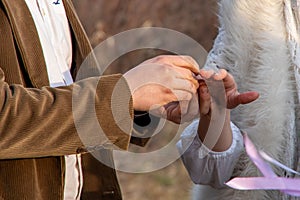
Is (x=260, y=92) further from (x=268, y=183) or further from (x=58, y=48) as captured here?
(x=268, y=183)

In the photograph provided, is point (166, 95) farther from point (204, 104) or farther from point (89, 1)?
point (89, 1)

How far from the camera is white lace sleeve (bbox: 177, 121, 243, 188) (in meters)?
1.80

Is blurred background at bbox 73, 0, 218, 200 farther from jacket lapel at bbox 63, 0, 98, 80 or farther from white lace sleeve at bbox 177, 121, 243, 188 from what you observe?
jacket lapel at bbox 63, 0, 98, 80

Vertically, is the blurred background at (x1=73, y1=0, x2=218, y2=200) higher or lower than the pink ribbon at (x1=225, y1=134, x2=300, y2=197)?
lower

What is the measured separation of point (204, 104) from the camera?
63.6 inches

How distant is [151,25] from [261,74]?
3642mm

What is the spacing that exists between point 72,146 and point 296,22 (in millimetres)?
614

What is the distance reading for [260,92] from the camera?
1.82m

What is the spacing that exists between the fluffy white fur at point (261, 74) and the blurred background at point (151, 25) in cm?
261

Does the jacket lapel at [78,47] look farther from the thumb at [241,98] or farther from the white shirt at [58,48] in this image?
the thumb at [241,98]

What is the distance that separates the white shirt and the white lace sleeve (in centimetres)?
30

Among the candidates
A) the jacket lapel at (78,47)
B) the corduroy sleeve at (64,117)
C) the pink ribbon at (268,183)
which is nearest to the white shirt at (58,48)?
the jacket lapel at (78,47)

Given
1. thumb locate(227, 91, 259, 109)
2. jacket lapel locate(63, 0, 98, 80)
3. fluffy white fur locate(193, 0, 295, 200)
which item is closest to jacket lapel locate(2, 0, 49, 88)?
jacket lapel locate(63, 0, 98, 80)

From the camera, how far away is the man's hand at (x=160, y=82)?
144 cm
